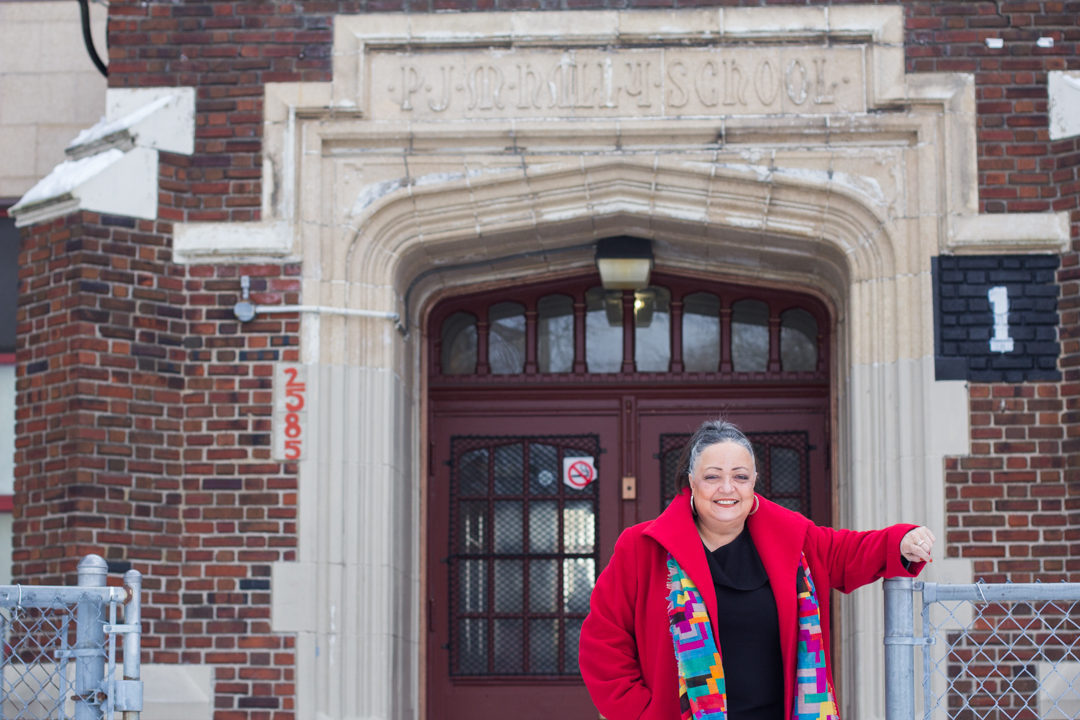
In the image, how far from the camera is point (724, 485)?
12.1 feet

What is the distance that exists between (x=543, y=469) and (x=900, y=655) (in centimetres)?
393

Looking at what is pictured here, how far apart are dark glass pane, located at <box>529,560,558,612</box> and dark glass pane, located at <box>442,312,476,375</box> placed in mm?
1262

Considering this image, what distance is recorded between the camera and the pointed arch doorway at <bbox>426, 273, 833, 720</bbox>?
293 inches

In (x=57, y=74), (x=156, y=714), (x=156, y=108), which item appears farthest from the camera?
(x=57, y=74)

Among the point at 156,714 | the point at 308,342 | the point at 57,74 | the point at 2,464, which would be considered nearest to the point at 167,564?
the point at 156,714

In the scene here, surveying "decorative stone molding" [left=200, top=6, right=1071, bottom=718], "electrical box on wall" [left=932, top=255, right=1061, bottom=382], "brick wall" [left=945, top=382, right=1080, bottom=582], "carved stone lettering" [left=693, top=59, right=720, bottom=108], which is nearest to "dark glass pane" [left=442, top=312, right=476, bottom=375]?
"decorative stone molding" [left=200, top=6, right=1071, bottom=718]

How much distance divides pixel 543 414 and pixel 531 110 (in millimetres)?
1878

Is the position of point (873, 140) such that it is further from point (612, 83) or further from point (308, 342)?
point (308, 342)

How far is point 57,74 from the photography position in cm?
820

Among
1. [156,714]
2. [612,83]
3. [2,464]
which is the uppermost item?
[612,83]

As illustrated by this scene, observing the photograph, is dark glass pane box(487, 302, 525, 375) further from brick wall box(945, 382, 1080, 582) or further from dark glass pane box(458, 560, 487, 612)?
brick wall box(945, 382, 1080, 582)

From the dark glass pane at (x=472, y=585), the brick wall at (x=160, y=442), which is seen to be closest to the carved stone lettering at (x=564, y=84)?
the brick wall at (x=160, y=442)

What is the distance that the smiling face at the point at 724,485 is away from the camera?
368cm

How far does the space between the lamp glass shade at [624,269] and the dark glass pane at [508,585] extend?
1776 mm
